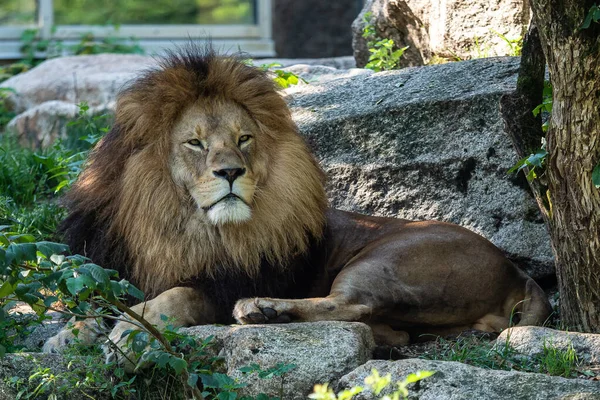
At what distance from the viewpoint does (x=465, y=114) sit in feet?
17.1

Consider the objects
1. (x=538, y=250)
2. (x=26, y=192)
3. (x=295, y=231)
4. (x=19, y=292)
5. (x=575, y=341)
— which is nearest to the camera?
(x=19, y=292)

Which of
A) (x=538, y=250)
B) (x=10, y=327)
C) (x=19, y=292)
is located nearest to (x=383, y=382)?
(x=19, y=292)

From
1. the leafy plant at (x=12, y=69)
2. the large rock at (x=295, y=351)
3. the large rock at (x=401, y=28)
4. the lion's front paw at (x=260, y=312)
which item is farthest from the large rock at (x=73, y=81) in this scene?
the large rock at (x=295, y=351)

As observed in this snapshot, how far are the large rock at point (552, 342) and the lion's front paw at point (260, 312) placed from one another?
0.84 meters

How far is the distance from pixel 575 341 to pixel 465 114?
1800mm

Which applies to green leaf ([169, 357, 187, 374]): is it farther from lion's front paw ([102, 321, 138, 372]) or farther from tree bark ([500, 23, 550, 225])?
tree bark ([500, 23, 550, 225])

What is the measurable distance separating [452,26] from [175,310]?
11.4 feet

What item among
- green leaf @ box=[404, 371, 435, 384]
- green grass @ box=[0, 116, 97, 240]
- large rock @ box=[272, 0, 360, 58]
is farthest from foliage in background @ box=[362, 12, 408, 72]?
large rock @ box=[272, 0, 360, 58]

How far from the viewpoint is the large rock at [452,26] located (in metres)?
6.51

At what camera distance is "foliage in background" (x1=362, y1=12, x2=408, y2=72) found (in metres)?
6.96

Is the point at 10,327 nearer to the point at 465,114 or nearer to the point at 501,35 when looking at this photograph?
the point at 465,114

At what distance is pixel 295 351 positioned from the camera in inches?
138

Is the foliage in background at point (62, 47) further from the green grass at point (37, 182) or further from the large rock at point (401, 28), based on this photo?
the large rock at point (401, 28)

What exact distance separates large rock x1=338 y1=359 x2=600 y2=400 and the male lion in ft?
2.76
